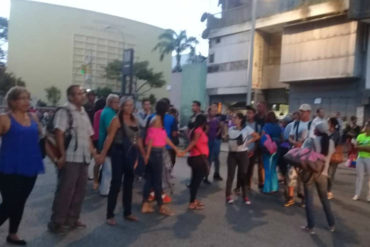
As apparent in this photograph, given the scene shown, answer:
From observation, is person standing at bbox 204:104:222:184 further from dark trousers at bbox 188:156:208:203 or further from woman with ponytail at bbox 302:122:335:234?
woman with ponytail at bbox 302:122:335:234

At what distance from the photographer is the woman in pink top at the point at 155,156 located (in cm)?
673

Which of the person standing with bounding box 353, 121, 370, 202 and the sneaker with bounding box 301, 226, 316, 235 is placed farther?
the person standing with bounding box 353, 121, 370, 202

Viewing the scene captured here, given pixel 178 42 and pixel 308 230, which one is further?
pixel 178 42

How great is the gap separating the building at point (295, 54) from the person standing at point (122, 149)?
57.2ft

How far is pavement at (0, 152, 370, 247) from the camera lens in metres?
5.46

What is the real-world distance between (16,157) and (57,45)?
85.5 metres

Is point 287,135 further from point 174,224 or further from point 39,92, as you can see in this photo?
point 39,92

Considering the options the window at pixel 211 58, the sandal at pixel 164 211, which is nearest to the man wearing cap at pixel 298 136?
the sandal at pixel 164 211

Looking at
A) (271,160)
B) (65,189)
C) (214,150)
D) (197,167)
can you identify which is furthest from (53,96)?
(65,189)

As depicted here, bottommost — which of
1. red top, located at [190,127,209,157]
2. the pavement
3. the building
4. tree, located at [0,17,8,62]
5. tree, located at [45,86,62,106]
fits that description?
the pavement

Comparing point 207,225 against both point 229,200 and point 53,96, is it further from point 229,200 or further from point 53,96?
point 53,96

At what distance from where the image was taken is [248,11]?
97.7ft

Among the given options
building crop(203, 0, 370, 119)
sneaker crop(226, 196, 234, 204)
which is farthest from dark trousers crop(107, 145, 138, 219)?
building crop(203, 0, 370, 119)

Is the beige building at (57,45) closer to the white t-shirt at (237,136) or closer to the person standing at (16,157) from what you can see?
the white t-shirt at (237,136)
